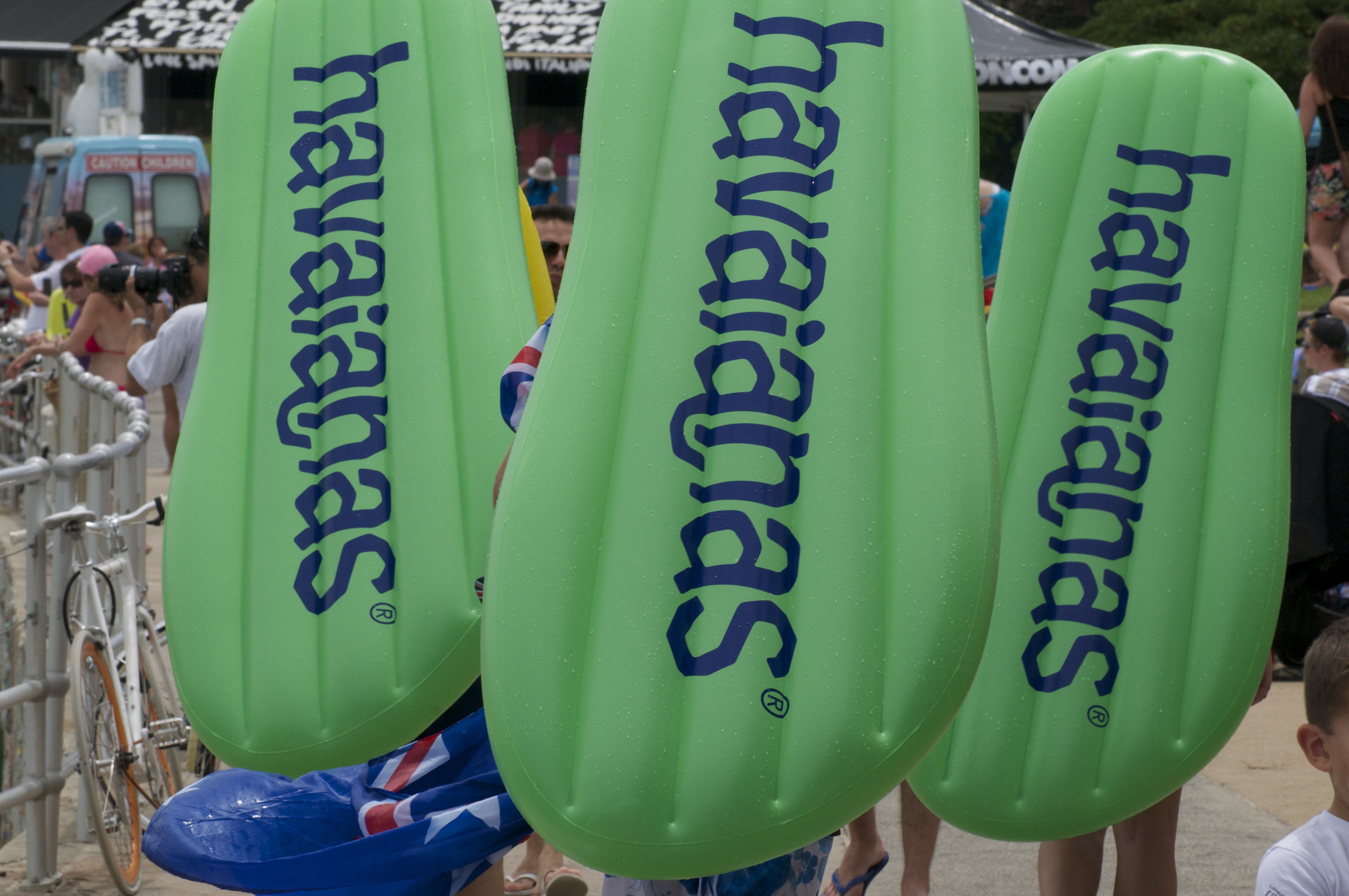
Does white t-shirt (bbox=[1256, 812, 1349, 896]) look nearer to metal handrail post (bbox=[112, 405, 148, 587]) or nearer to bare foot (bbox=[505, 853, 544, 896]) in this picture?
bare foot (bbox=[505, 853, 544, 896])

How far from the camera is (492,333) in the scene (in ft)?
7.95

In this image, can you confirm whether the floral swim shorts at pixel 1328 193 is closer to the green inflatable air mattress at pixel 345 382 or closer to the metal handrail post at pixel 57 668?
the green inflatable air mattress at pixel 345 382

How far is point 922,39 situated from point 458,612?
1057 mm

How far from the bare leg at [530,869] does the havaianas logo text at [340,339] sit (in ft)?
6.19

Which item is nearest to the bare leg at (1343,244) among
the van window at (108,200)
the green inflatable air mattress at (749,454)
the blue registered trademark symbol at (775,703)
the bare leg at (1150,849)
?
the bare leg at (1150,849)

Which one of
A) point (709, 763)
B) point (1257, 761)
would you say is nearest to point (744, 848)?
point (709, 763)

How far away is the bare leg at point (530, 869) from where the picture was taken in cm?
403

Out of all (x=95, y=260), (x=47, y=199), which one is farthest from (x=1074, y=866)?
(x=47, y=199)

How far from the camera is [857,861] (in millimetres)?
3695

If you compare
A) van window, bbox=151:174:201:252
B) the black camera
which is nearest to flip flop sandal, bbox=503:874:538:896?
the black camera

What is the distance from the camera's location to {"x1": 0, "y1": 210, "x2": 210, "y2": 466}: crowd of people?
5328 mm

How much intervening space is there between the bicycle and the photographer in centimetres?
64

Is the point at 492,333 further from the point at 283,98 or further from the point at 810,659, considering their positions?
the point at 810,659

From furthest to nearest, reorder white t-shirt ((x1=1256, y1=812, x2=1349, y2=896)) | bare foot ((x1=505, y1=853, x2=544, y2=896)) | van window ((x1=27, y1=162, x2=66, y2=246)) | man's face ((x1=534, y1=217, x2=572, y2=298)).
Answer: van window ((x1=27, y1=162, x2=66, y2=246)), man's face ((x1=534, y1=217, x2=572, y2=298)), bare foot ((x1=505, y1=853, x2=544, y2=896)), white t-shirt ((x1=1256, y1=812, x2=1349, y2=896))
